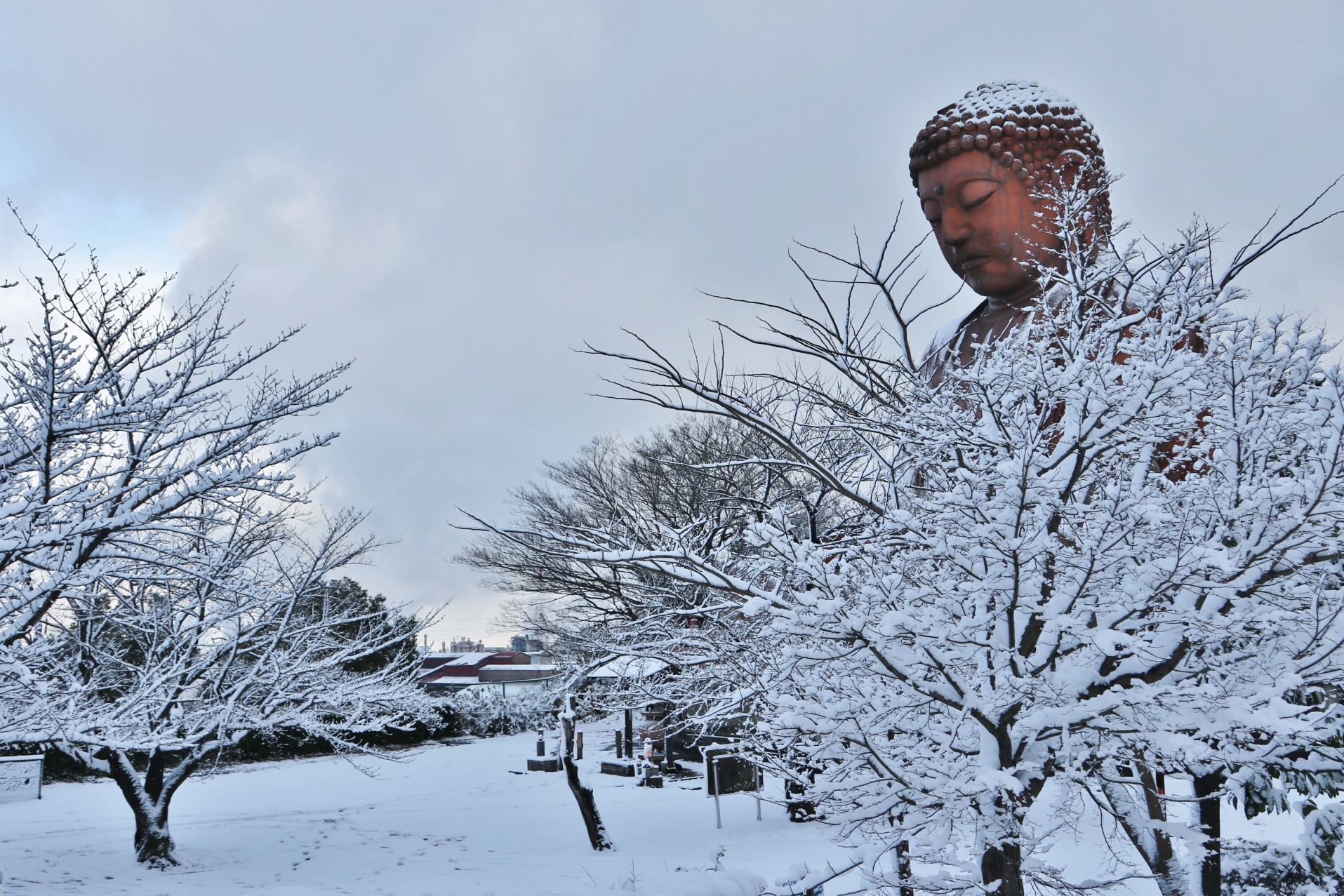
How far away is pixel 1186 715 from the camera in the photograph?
295cm

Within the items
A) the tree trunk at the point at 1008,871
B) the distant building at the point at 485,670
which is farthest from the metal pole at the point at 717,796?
the distant building at the point at 485,670

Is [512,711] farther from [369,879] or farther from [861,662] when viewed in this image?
[861,662]

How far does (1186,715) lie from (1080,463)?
897 millimetres

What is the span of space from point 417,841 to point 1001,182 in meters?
10.6

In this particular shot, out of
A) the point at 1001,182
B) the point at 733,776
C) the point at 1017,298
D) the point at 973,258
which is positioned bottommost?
the point at 733,776

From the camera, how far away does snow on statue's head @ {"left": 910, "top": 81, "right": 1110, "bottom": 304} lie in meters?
5.73

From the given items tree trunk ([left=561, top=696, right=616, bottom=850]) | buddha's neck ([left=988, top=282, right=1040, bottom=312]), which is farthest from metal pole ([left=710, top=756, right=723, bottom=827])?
buddha's neck ([left=988, top=282, right=1040, bottom=312])

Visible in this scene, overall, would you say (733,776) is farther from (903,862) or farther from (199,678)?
(903,862)

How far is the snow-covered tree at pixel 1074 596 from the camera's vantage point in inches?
113

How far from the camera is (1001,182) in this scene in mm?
5762

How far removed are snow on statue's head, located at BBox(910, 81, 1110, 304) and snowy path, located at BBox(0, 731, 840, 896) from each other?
5076mm

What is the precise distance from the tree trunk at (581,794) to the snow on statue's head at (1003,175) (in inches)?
273

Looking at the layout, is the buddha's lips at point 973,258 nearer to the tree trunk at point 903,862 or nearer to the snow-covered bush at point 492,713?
the tree trunk at point 903,862

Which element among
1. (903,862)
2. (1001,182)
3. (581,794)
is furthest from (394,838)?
(1001,182)
